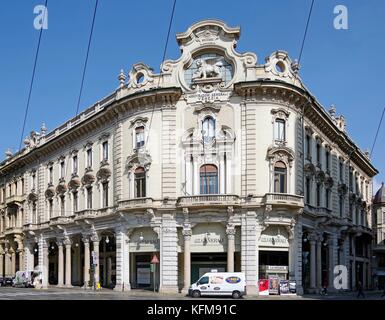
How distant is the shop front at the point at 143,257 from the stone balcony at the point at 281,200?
28.9 ft

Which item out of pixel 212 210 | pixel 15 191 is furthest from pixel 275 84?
pixel 15 191

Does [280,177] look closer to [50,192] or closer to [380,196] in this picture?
[50,192]

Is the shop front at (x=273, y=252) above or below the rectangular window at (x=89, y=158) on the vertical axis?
below

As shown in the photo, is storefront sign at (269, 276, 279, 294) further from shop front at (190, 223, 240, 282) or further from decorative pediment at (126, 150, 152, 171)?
decorative pediment at (126, 150, 152, 171)

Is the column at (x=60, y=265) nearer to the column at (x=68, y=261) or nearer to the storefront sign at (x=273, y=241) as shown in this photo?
the column at (x=68, y=261)

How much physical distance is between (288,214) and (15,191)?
40021mm

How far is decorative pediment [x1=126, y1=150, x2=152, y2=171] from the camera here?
40719 mm

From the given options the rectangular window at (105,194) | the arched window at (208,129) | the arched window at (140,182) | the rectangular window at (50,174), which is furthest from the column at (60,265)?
the arched window at (208,129)

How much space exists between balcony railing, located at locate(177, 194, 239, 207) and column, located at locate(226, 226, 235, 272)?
75.3 inches

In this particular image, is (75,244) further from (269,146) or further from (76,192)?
(269,146)

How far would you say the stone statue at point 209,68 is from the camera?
4006 cm

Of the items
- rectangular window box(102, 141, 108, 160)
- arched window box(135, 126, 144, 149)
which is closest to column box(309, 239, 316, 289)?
arched window box(135, 126, 144, 149)

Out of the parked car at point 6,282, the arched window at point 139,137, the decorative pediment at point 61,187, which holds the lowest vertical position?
the parked car at point 6,282
